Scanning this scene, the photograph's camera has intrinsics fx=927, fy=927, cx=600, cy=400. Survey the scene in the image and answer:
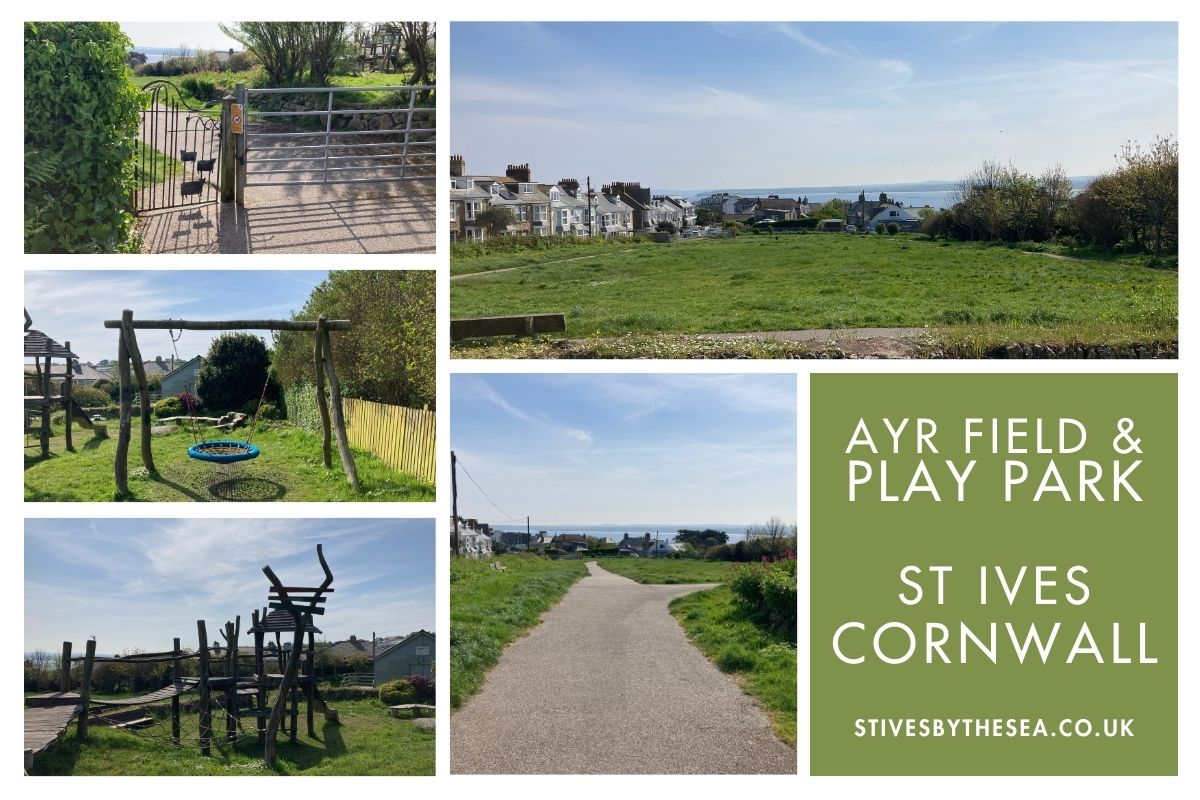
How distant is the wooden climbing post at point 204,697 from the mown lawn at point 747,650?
4182 millimetres

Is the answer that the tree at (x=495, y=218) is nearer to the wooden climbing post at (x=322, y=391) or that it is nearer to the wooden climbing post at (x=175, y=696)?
the wooden climbing post at (x=322, y=391)

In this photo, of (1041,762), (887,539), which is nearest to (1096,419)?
(887,539)

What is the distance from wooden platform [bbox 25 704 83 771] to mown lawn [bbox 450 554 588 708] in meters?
2.83

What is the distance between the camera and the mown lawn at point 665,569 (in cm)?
1138

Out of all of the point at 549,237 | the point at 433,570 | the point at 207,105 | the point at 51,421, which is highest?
the point at 207,105

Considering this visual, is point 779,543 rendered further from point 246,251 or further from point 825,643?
point 246,251

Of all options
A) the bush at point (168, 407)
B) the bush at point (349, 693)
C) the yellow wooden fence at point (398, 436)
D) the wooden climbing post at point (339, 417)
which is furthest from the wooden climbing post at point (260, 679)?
the bush at point (168, 407)

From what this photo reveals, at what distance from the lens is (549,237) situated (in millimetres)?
14891

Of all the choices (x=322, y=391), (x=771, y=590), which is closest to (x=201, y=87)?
(x=322, y=391)

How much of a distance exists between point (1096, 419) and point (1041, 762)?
2.39 meters

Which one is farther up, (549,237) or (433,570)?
(549,237)

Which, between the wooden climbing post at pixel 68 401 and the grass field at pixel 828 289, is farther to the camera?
the grass field at pixel 828 289

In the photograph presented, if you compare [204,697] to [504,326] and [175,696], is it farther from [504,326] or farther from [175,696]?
[504,326]

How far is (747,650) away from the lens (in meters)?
8.18
